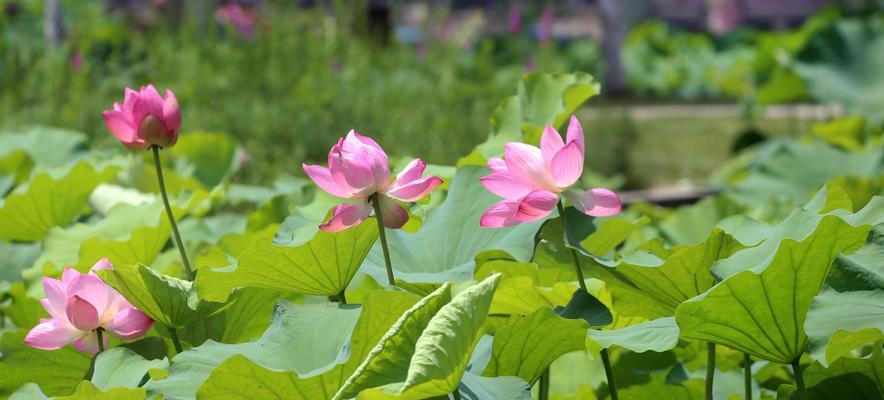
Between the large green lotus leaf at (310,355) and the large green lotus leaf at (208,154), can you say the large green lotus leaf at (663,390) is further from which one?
the large green lotus leaf at (208,154)

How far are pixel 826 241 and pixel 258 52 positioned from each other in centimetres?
627

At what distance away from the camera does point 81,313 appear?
1.16 m

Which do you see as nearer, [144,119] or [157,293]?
[157,293]

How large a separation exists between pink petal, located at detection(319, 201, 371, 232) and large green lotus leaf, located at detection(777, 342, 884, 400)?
409mm

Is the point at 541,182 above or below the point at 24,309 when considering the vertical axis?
above

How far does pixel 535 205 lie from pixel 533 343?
0.39ft

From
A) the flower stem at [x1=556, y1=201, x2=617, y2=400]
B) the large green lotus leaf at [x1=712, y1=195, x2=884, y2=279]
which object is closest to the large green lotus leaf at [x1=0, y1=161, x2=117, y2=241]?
the flower stem at [x1=556, y1=201, x2=617, y2=400]

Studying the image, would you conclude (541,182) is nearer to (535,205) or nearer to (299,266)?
(535,205)

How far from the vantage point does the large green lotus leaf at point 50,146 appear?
2.33m

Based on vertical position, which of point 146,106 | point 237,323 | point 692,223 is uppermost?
point 146,106

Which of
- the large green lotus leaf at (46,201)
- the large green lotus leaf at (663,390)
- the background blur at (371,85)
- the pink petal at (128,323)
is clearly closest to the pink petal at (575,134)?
the large green lotus leaf at (663,390)

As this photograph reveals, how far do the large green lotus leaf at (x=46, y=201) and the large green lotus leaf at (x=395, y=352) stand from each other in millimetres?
950

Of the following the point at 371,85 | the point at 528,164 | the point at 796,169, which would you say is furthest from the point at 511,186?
the point at 371,85

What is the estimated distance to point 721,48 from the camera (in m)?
13.3
